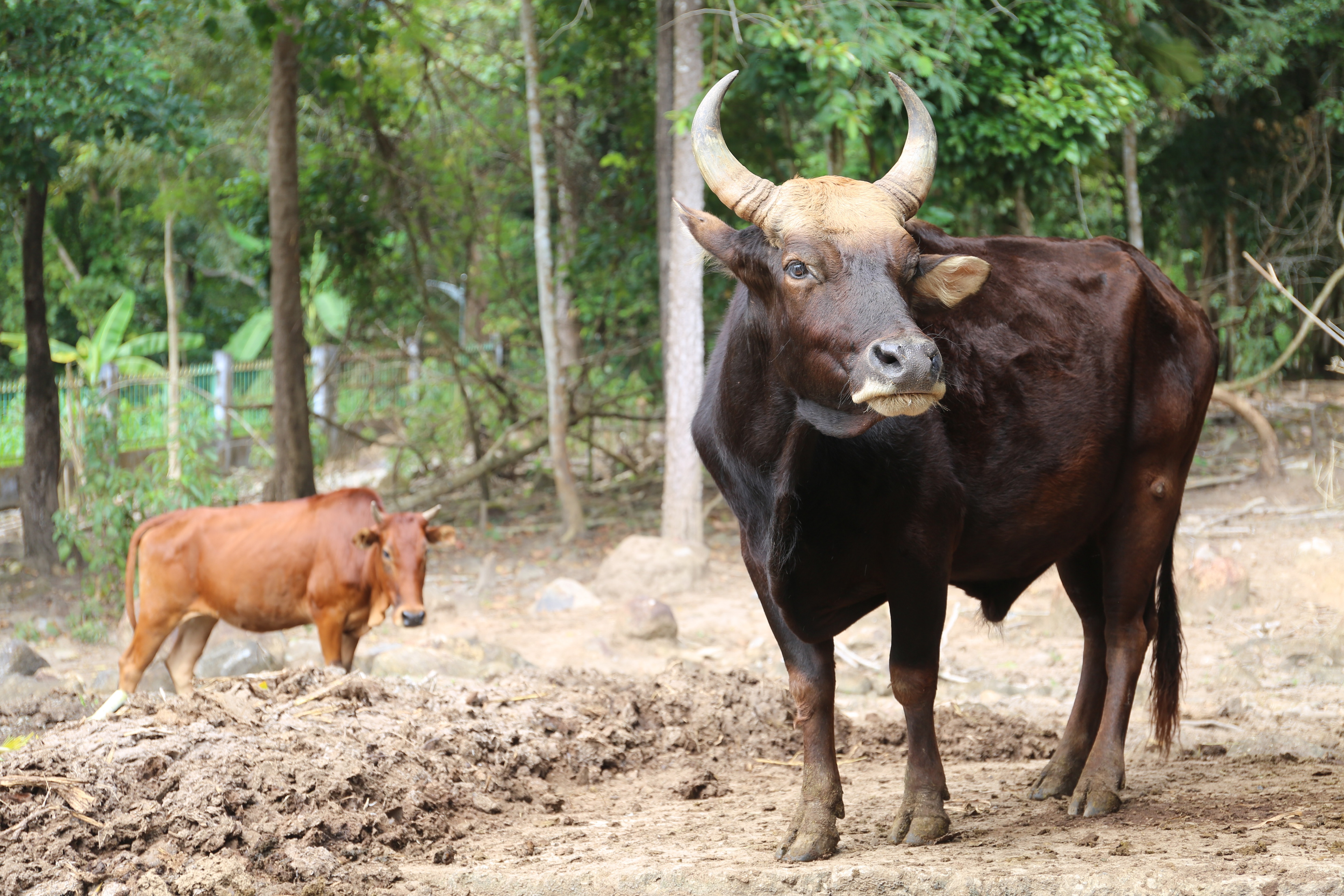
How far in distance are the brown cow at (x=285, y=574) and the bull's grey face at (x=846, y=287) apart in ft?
12.9

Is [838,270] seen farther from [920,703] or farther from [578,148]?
[578,148]

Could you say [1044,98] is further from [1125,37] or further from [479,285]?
[479,285]

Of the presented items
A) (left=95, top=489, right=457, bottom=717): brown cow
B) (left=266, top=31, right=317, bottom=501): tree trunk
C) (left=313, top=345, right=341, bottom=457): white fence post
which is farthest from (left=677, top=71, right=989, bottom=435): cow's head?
(left=313, top=345, right=341, bottom=457): white fence post

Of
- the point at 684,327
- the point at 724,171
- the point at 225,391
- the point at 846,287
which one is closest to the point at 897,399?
the point at 846,287

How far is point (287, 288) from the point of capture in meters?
11.8

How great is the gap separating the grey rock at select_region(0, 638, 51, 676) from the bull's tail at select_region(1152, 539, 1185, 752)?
22.7 feet

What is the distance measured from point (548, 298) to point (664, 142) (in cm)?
192

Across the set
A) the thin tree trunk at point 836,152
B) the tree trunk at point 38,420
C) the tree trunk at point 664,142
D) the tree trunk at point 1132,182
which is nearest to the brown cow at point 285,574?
the tree trunk at point 664,142

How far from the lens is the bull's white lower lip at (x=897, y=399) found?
9.96ft

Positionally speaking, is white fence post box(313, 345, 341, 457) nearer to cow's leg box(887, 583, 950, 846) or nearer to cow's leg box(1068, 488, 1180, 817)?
cow's leg box(1068, 488, 1180, 817)

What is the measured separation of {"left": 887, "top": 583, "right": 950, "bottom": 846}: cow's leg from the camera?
383 cm

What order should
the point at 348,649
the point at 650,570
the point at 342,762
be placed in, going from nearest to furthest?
the point at 342,762 → the point at 348,649 → the point at 650,570

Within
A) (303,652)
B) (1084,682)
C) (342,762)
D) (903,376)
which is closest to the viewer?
(903,376)

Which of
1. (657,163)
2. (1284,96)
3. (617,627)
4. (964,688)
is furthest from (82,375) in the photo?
(1284,96)
